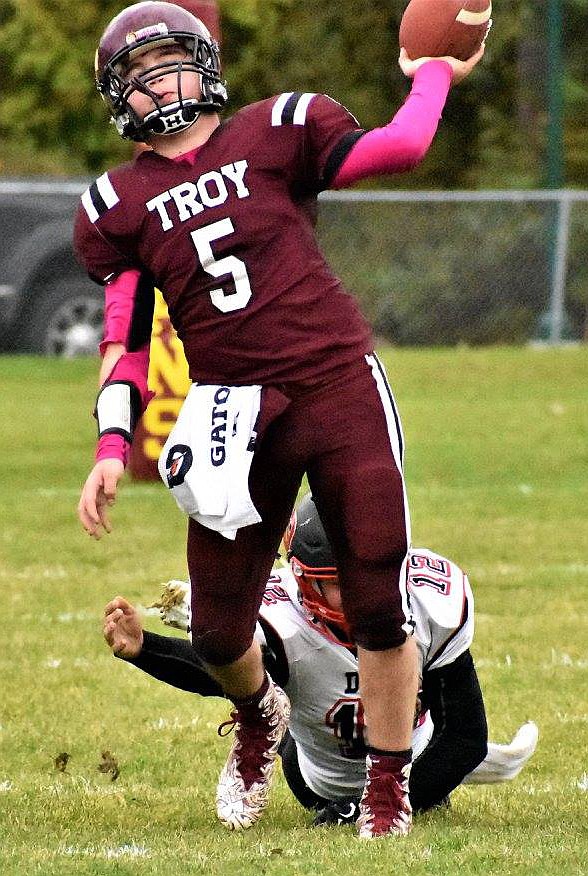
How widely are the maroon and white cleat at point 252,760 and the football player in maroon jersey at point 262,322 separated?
0.48 ft

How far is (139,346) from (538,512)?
17.2ft

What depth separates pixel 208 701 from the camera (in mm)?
5734

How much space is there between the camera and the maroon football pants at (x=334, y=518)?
385 cm

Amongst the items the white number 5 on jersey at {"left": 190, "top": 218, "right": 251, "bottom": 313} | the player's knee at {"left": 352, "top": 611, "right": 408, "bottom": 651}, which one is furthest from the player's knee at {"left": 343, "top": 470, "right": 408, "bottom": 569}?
the white number 5 on jersey at {"left": 190, "top": 218, "right": 251, "bottom": 313}

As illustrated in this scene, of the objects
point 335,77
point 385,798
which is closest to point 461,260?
point 335,77

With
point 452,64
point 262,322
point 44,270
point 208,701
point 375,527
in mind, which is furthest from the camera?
point 44,270

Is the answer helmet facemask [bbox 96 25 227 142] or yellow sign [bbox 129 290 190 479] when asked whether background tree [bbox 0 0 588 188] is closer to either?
yellow sign [bbox 129 290 190 479]

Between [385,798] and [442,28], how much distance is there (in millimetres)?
1788

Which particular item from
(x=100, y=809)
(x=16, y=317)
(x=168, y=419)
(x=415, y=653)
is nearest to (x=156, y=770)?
(x=100, y=809)

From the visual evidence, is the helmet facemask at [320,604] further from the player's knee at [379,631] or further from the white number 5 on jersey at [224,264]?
the white number 5 on jersey at [224,264]

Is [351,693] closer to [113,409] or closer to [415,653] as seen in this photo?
[415,653]

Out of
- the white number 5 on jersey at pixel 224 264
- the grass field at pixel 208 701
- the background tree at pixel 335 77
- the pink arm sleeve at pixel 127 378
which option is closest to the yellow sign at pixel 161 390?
the grass field at pixel 208 701

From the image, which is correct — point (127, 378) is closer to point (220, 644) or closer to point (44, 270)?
point (220, 644)

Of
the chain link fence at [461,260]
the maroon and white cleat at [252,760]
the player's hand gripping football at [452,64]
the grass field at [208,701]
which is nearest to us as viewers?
the grass field at [208,701]
